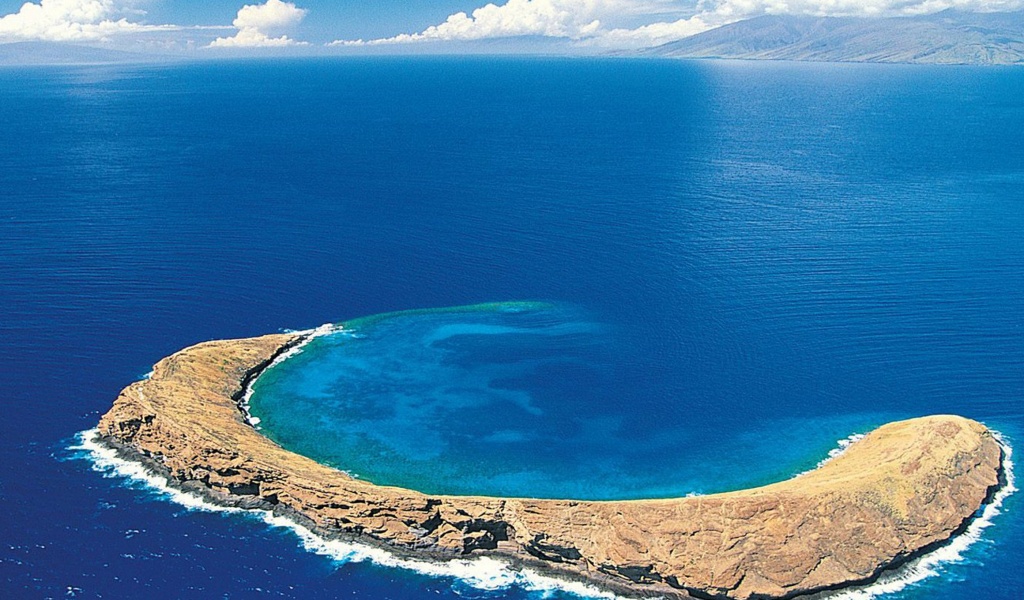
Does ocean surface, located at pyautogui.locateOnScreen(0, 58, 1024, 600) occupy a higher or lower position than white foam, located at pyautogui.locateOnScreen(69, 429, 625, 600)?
higher

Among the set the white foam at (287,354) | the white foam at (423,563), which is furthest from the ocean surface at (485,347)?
the white foam at (287,354)

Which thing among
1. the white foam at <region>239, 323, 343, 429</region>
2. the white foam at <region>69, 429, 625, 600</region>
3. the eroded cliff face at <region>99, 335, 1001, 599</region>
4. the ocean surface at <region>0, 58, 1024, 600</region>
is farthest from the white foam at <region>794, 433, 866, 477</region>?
the white foam at <region>239, 323, 343, 429</region>

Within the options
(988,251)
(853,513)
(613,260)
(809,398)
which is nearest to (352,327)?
(613,260)

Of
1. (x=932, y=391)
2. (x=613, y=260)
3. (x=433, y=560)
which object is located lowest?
Answer: (x=433, y=560)

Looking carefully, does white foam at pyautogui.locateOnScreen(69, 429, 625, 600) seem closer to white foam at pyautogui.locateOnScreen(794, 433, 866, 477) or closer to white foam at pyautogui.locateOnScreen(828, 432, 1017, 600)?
white foam at pyautogui.locateOnScreen(828, 432, 1017, 600)

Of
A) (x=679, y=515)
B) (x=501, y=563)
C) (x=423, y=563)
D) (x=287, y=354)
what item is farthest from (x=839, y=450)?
(x=287, y=354)

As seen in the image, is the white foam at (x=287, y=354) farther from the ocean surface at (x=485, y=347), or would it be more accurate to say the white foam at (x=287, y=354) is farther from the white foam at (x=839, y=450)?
the white foam at (x=839, y=450)

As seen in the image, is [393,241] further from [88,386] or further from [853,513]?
[853,513]
